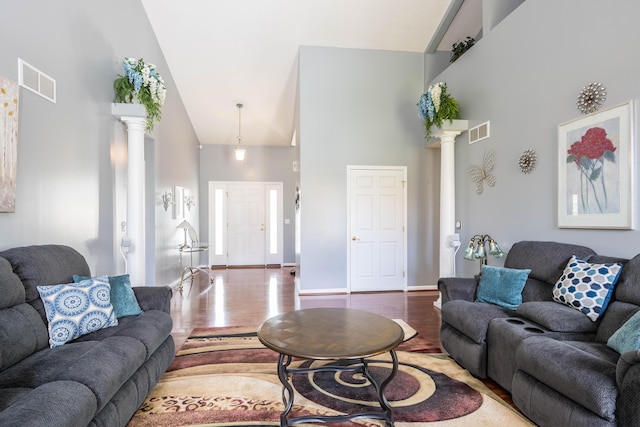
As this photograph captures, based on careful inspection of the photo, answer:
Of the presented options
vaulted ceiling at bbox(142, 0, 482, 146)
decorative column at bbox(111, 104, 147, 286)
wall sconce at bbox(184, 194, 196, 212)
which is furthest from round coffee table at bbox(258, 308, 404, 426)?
wall sconce at bbox(184, 194, 196, 212)

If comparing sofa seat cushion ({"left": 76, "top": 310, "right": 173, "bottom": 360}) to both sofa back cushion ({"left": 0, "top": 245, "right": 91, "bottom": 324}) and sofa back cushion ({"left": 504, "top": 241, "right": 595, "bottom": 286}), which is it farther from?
sofa back cushion ({"left": 504, "top": 241, "right": 595, "bottom": 286})

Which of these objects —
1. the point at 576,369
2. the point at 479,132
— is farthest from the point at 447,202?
the point at 576,369

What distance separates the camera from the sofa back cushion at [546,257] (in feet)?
8.87

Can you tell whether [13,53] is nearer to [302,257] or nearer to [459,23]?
[302,257]

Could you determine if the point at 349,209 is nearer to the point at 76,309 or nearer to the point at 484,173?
the point at 484,173

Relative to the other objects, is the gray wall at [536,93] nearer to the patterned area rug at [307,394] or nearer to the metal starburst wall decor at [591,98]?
the metal starburst wall decor at [591,98]

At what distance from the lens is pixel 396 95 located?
568 centimetres

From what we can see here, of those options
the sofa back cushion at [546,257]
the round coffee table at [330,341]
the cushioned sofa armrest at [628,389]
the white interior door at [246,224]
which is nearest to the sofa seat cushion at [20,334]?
the round coffee table at [330,341]

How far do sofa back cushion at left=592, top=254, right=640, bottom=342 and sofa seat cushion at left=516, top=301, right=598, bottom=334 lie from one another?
0.24 ft

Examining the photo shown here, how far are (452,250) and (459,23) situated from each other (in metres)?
3.55

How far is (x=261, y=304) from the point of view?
479 cm

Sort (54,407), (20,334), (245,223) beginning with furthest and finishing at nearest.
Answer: (245,223)
(20,334)
(54,407)

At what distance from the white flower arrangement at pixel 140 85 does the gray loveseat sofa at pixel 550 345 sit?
3600mm

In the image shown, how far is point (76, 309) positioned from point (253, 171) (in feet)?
21.9
